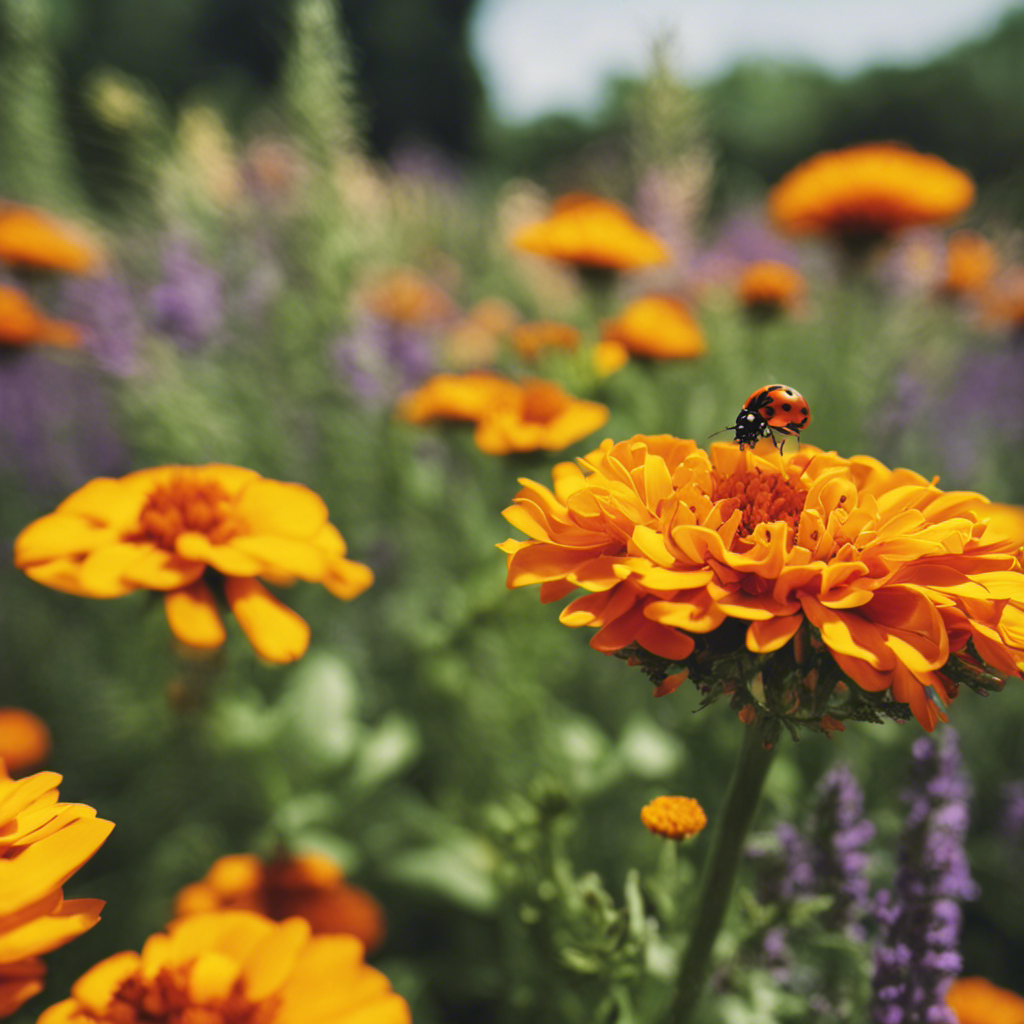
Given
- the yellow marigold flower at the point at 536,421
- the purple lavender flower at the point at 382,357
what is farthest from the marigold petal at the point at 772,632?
the purple lavender flower at the point at 382,357

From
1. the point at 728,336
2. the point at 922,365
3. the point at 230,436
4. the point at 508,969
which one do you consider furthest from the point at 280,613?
the point at 922,365

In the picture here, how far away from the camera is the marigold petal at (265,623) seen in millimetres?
825

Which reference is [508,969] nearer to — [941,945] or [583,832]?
[583,832]

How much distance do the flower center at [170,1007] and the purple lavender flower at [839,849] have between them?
27.3 inches

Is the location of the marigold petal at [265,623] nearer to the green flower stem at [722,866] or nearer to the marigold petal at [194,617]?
the marigold petal at [194,617]

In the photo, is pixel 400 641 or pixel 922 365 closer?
pixel 400 641

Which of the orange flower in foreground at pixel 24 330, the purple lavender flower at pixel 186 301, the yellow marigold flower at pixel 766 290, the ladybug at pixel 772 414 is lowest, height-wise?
the ladybug at pixel 772 414

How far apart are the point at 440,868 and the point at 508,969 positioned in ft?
0.68

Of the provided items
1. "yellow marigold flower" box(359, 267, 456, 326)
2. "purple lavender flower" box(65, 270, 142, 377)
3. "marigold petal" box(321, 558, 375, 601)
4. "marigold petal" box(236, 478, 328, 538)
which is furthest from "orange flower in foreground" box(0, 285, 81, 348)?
"marigold petal" box(321, 558, 375, 601)

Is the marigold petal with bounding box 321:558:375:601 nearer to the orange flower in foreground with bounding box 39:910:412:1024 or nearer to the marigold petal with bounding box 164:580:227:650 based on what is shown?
the marigold petal with bounding box 164:580:227:650

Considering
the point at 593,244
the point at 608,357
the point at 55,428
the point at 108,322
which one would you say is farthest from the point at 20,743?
the point at 593,244

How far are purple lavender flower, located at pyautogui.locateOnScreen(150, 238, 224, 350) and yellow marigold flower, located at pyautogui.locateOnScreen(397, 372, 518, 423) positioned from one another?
68 cm

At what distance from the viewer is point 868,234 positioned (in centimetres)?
205

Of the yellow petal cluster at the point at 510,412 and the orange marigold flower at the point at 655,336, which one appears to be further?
the orange marigold flower at the point at 655,336
